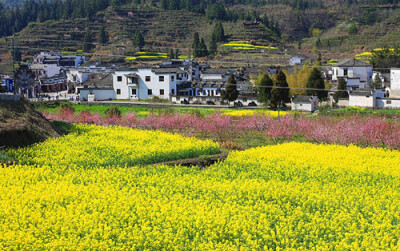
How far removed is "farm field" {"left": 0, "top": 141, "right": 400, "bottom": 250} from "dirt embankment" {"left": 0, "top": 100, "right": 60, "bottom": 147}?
255 cm

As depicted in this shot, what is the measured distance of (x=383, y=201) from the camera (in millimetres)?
12844

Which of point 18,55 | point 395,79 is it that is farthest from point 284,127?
point 18,55

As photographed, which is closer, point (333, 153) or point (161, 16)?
point (333, 153)

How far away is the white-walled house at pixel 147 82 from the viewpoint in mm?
61531

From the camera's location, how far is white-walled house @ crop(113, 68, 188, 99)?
2422 inches

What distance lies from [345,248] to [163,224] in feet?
12.6

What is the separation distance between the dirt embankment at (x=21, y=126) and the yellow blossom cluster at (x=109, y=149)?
638mm

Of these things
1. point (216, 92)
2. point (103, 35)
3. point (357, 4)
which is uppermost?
point (357, 4)

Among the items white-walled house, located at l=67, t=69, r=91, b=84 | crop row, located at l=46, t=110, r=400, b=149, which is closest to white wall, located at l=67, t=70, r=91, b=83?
white-walled house, located at l=67, t=69, r=91, b=84

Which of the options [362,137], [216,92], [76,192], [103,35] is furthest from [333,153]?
[103,35]

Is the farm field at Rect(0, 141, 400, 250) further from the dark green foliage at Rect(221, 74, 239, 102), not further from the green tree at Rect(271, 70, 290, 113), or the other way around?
the dark green foliage at Rect(221, 74, 239, 102)

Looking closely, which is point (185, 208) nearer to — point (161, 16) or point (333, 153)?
point (333, 153)

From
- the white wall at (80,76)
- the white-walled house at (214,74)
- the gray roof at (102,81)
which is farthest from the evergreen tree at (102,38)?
the white-walled house at (214,74)

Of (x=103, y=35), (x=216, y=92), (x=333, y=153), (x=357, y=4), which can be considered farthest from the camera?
(x=357, y=4)
